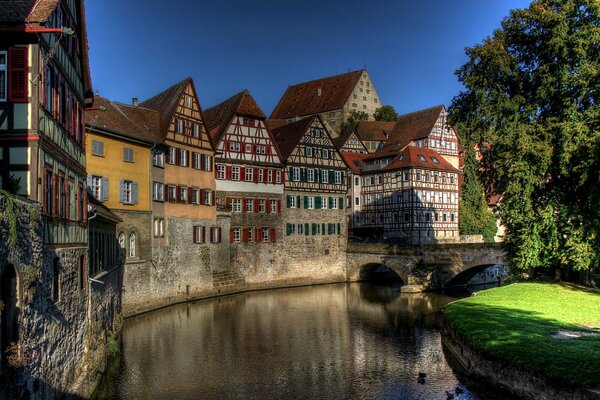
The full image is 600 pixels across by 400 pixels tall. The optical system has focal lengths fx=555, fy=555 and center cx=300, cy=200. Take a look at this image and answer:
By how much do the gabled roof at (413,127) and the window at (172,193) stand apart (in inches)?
1343

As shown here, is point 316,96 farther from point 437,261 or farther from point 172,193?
point 172,193

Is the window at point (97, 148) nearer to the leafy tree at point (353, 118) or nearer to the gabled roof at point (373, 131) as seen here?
the gabled roof at point (373, 131)

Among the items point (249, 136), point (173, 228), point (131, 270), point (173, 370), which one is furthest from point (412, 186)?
point (173, 370)

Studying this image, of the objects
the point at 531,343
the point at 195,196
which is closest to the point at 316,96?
the point at 195,196

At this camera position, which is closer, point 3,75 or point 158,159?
point 3,75

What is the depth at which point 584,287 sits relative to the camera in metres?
25.5

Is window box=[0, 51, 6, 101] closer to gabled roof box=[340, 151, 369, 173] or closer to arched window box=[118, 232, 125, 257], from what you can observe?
arched window box=[118, 232, 125, 257]

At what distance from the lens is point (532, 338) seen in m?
15.5

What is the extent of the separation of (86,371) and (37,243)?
6060mm

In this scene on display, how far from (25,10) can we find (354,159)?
49.6 m

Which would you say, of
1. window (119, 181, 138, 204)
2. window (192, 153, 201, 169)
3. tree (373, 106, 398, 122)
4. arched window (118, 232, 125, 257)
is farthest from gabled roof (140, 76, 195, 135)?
tree (373, 106, 398, 122)

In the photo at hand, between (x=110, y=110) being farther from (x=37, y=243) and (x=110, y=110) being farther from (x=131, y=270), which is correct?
(x=37, y=243)

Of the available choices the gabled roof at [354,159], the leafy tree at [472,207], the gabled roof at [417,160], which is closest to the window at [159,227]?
the gabled roof at [417,160]

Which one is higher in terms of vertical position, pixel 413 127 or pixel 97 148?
pixel 413 127
